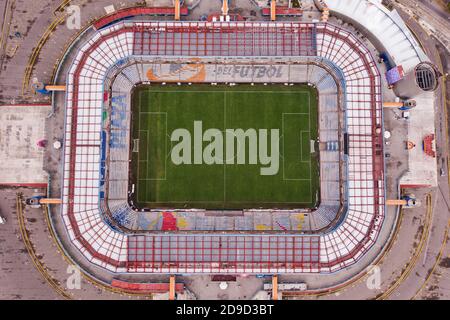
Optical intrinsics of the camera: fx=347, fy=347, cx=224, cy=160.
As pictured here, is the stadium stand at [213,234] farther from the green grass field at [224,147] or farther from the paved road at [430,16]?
the paved road at [430,16]

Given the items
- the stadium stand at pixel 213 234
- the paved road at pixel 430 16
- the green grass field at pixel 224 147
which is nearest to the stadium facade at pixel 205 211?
the stadium stand at pixel 213 234

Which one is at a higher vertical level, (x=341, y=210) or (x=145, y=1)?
(x=145, y=1)

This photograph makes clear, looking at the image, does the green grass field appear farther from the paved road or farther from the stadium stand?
the paved road

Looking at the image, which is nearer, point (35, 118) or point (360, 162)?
point (360, 162)

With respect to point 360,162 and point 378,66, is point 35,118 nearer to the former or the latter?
point 360,162

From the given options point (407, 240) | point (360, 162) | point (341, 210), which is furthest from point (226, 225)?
point (407, 240)

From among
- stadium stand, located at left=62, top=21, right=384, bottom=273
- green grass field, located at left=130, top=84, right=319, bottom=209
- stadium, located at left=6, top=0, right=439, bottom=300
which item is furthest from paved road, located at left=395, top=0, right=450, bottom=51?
green grass field, located at left=130, top=84, right=319, bottom=209
